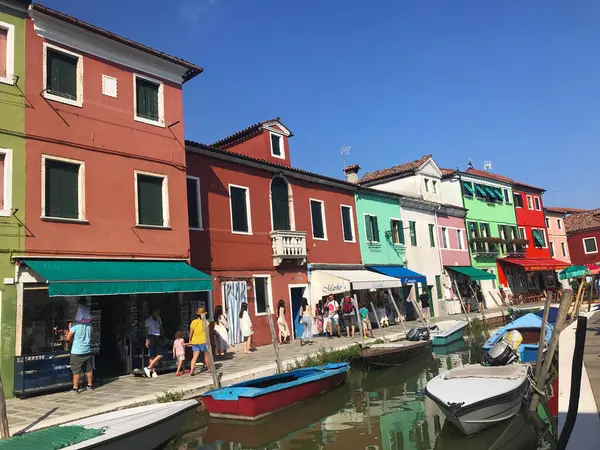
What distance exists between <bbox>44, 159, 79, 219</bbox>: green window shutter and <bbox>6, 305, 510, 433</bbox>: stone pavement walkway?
Answer: 4.08 m

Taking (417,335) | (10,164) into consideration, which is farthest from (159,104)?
(417,335)

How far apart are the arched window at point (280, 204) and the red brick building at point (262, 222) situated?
40mm

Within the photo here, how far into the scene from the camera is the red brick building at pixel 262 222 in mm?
15406

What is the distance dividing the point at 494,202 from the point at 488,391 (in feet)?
97.1

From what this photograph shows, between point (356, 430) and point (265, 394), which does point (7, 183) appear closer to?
point (265, 394)

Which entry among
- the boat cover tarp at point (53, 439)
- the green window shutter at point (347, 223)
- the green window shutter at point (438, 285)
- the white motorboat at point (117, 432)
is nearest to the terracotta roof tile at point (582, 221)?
the green window shutter at point (438, 285)

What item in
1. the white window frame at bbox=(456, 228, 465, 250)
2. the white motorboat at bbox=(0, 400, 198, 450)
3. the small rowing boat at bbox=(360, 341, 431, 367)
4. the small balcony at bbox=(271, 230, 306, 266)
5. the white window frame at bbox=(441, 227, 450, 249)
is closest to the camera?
the white motorboat at bbox=(0, 400, 198, 450)

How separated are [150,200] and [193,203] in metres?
2.29

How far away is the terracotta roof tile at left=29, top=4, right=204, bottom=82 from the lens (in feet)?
36.2

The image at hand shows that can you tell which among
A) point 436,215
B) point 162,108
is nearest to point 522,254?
point 436,215

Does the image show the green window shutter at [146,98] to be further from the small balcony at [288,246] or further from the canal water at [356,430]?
the canal water at [356,430]

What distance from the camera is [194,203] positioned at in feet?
49.7


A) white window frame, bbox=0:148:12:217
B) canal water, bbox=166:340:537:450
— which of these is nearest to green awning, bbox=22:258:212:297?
white window frame, bbox=0:148:12:217

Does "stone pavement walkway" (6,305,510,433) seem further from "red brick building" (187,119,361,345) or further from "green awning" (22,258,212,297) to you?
"red brick building" (187,119,361,345)
